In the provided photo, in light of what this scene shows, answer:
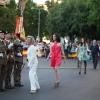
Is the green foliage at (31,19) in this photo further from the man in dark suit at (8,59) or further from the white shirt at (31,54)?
the white shirt at (31,54)

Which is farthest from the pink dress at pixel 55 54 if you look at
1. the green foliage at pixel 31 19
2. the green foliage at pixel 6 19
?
the green foliage at pixel 31 19

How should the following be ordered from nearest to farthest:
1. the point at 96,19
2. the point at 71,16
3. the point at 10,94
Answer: the point at 10,94 → the point at 96,19 → the point at 71,16

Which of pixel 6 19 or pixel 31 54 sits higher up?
pixel 6 19

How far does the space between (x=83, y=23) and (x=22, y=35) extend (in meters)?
33.1

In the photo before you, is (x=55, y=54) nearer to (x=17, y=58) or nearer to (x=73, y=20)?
(x=17, y=58)

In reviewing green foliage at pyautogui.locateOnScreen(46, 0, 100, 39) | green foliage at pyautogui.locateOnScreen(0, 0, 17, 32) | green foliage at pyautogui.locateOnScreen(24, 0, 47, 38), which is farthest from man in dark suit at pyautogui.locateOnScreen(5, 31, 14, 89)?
green foliage at pyautogui.locateOnScreen(24, 0, 47, 38)

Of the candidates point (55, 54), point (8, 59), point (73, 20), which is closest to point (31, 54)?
point (8, 59)

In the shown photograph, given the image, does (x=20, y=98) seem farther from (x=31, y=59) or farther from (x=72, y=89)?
(x=72, y=89)

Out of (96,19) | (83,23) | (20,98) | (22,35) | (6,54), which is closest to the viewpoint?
(20,98)

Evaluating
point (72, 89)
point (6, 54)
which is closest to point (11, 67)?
point (6, 54)

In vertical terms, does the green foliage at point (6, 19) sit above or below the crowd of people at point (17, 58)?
above

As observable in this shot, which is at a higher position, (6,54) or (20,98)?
(6,54)

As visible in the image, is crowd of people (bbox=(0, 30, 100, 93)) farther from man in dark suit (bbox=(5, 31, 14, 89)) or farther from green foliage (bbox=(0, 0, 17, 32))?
green foliage (bbox=(0, 0, 17, 32))

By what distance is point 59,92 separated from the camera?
10367 mm
